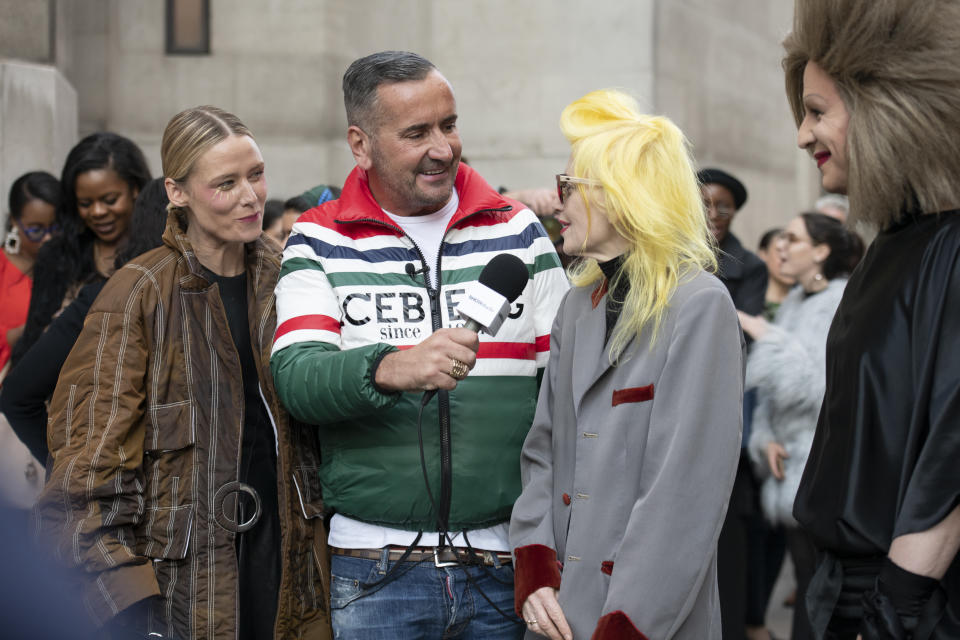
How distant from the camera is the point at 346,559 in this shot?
3.00 metres

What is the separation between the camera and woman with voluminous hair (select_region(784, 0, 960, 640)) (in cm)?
212

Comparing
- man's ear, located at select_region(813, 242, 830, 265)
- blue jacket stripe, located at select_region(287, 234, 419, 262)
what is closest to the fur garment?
man's ear, located at select_region(813, 242, 830, 265)

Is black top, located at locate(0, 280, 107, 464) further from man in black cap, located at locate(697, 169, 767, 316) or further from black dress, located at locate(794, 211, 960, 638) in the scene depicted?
man in black cap, located at locate(697, 169, 767, 316)

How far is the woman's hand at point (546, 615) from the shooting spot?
2629 mm

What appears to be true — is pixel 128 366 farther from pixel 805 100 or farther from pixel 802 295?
pixel 802 295

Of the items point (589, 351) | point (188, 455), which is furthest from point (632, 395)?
point (188, 455)

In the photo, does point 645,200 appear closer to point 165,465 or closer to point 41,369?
point 165,465

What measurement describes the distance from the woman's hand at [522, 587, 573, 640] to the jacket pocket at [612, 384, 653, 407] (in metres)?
0.50

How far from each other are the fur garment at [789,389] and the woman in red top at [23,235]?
3396 millimetres

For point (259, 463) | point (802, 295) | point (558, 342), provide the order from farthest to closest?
1. point (802, 295)
2. point (259, 463)
3. point (558, 342)

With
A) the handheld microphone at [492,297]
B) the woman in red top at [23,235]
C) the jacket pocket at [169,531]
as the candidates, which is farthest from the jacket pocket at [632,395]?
the woman in red top at [23,235]

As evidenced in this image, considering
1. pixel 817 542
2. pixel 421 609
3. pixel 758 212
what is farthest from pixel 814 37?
pixel 758 212

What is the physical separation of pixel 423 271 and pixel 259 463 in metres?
0.75

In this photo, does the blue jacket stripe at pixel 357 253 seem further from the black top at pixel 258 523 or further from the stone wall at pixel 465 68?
the stone wall at pixel 465 68
